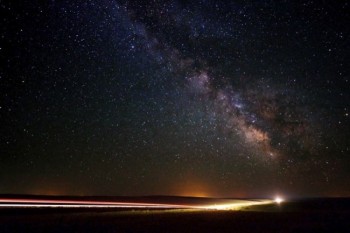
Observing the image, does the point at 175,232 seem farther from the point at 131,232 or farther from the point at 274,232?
the point at 274,232

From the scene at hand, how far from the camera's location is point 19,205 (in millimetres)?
35719


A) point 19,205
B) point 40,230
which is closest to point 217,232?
point 40,230

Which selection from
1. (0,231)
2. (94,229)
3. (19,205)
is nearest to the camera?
(0,231)

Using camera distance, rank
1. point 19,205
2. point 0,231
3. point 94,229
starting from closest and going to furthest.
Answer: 1. point 0,231
2. point 94,229
3. point 19,205

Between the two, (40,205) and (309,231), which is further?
(40,205)

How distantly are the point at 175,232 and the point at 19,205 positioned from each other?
26.0 m

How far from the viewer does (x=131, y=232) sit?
16.1 m

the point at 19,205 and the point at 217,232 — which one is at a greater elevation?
the point at 19,205

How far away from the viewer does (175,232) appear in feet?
53.1

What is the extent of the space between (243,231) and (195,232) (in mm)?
2444

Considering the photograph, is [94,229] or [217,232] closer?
[217,232]

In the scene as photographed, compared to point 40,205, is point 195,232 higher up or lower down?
lower down

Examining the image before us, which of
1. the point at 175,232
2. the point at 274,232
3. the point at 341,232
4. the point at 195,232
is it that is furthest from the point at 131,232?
the point at 341,232

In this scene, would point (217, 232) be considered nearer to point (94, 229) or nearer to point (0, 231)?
point (94, 229)
